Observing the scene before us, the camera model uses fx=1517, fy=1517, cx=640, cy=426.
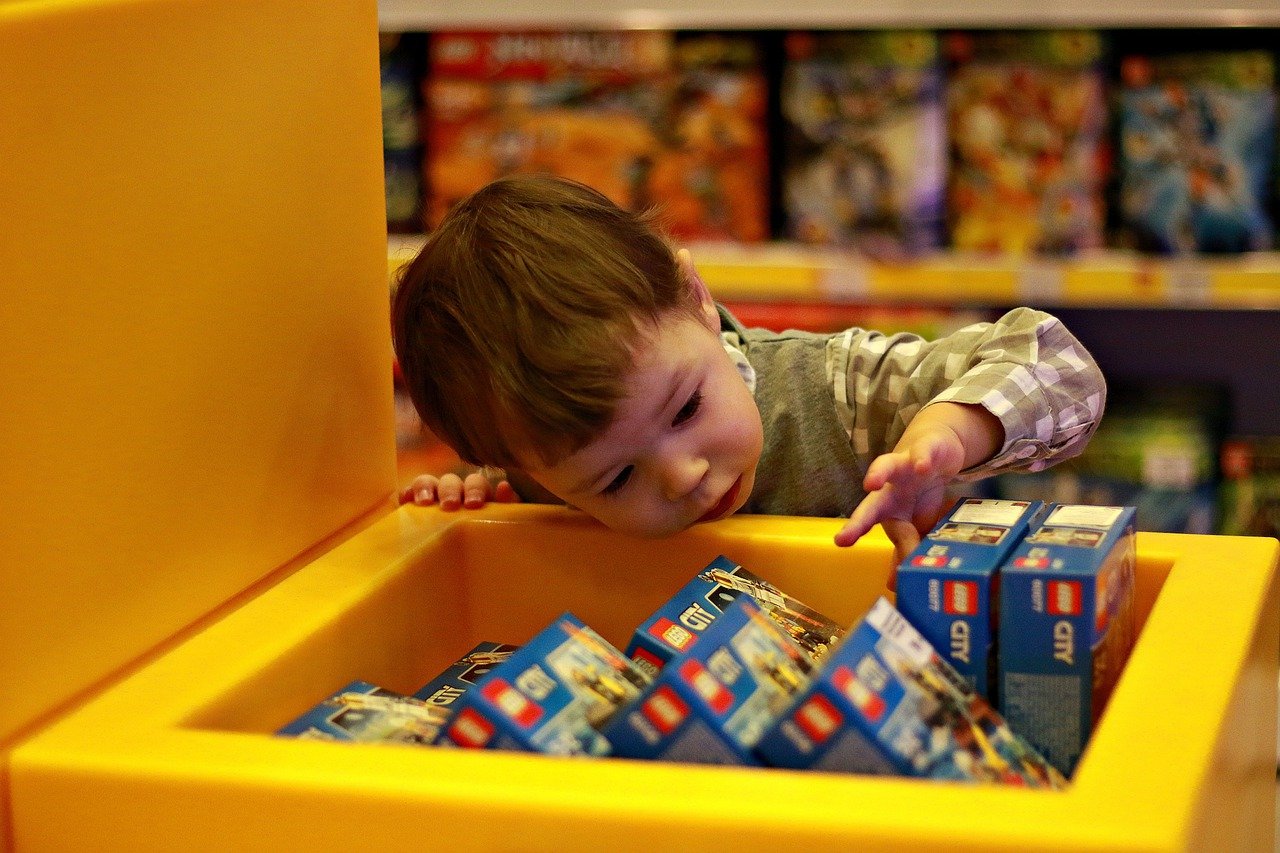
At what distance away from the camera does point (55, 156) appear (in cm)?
91

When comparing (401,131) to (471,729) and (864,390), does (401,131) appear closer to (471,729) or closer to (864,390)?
(864,390)

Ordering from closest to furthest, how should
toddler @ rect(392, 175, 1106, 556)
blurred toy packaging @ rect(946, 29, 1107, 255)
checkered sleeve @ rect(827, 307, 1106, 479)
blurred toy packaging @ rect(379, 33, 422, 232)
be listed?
toddler @ rect(392, 175, 1106, 556) → checkered sleeve @ rect(827, 307, 1106, 479) → blurred toy packaging @ rect(946, 29, 1107, 255) → blurred toy packaging @ rect(379, 33, 422, 232)

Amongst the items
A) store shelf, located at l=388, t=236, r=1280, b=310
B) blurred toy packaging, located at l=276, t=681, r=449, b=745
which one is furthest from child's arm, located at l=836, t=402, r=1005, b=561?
store shelf, located at l=388, t=236, r=1280, b=310

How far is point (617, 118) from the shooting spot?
9.99 ft

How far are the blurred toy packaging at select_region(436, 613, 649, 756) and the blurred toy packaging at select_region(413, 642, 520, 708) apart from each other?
118 millimetres

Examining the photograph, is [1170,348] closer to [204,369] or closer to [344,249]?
[344,249]

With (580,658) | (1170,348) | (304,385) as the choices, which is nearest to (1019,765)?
(580,658)

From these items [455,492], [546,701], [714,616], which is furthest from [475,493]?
[546,701]

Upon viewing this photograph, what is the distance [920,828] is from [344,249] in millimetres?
790

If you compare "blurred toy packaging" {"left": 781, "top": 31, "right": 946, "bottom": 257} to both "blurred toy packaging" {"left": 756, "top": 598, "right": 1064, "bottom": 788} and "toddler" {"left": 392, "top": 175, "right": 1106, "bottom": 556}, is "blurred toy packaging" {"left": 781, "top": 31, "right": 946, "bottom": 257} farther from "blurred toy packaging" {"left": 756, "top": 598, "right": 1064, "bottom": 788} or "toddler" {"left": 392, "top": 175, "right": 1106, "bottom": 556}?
"blurred toy packaging" {"left": 756, "top": 598, "right": 1064, "bottom": 788}

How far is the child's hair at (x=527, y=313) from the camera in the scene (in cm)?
117

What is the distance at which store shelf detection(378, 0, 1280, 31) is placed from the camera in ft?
8.61

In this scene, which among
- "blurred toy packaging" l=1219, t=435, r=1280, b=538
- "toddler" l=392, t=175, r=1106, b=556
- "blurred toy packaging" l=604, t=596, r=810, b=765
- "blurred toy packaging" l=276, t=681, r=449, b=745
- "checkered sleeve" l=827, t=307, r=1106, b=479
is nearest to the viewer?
"blurred toy packaging" l=604, t=596, r=810, b=765

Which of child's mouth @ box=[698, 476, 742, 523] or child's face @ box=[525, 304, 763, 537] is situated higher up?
child's face @ box=[525, 304, 763, 537]
